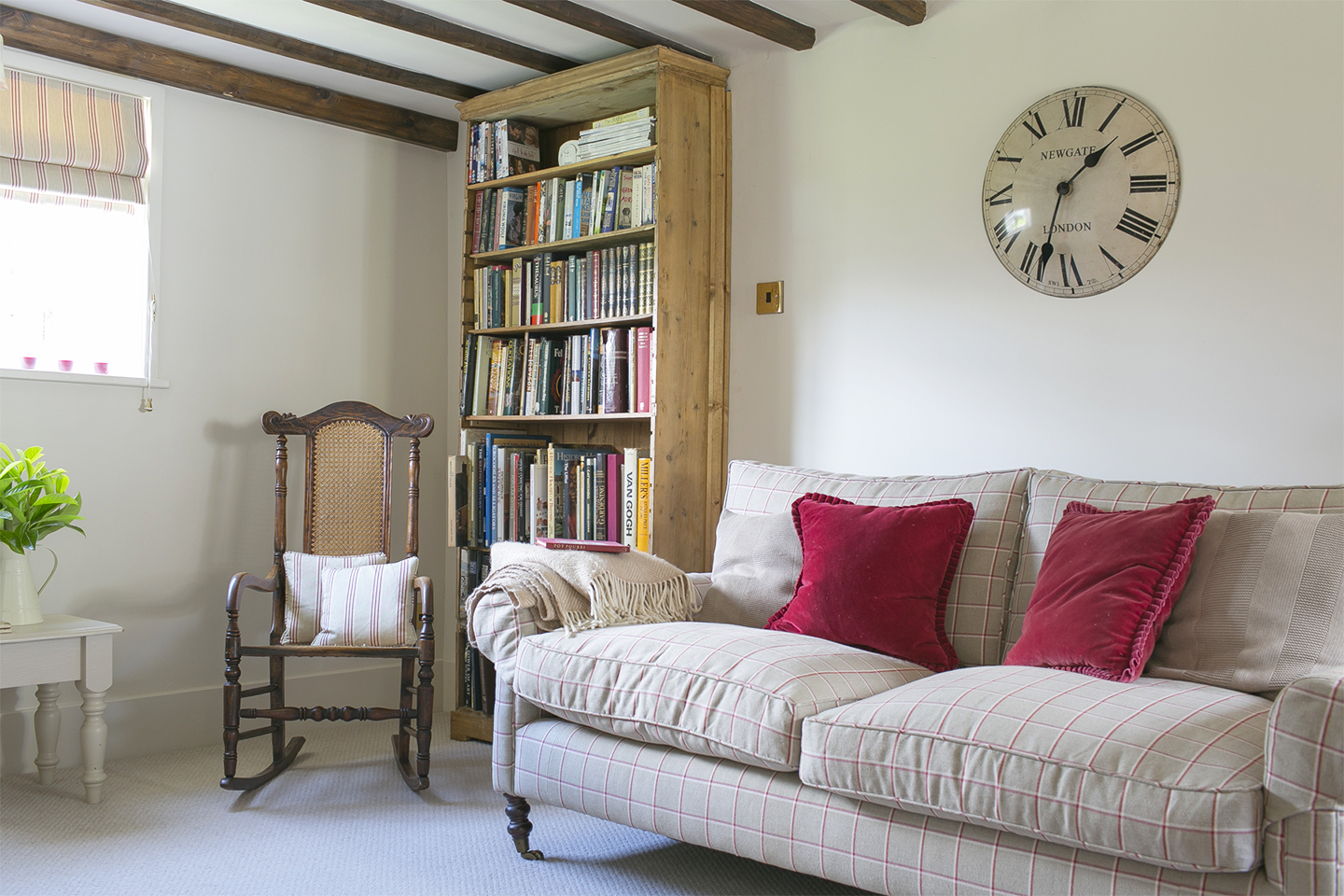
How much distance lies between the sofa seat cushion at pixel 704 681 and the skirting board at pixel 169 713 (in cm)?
152

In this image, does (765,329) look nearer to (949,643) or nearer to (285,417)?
(949,643)

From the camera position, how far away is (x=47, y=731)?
9.84 feet

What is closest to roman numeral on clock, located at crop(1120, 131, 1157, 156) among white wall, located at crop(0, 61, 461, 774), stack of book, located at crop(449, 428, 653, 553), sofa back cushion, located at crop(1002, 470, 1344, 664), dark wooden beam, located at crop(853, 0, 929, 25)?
dark wooden beam, located at crop(853, 0, 929, 25)

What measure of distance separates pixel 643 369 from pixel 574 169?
0.71 m

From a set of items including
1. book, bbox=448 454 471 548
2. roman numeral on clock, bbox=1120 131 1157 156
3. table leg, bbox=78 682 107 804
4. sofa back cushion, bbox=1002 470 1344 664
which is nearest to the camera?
sofa back cushion, bbox=1002 470 1344 664

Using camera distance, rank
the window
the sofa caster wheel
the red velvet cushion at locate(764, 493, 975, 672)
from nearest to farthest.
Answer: the red velvet cushion at locate(764, 493, 975, 672), the sofa caster wheel, the window

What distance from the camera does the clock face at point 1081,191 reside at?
2.57 m

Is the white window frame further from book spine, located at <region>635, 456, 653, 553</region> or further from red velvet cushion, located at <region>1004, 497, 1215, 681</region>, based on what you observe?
red velvet cushion, located at <region>1004, 497, 1215, 681</region>

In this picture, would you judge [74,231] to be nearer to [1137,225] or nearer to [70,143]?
[70,143]

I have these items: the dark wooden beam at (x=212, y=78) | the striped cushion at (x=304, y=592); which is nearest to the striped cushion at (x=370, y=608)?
the striped cushion at (x=304, y=592)

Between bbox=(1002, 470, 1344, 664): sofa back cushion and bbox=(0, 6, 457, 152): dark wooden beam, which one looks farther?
bbox=(0, 6, 457, 152): dark wooden beam

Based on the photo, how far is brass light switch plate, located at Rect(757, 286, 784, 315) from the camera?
3.29m

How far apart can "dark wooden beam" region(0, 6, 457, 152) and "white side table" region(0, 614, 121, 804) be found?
169cm

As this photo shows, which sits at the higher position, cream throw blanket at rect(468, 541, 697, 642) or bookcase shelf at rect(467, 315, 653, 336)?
bookcase shelf at rect(467, 315, 653, 336)
